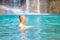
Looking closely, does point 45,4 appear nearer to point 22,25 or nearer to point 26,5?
point 26,5

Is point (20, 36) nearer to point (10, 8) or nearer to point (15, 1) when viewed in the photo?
point (10, 8)

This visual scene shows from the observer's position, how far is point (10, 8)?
33.6ft

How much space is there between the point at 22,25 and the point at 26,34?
409 mm

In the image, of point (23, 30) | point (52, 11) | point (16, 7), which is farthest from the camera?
point (16, 7)

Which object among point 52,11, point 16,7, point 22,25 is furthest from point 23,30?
point 16,7

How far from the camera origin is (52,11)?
384 inches

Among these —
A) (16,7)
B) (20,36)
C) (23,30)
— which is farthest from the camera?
(16,7)

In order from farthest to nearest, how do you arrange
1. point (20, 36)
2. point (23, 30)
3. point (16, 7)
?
point (16, 7), point (23, 30), point (20, 36)

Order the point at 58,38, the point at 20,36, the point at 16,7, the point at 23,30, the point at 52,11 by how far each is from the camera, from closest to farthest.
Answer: the point at 58,38, the point at 20,36, the point at 23,30, the point at 52,11, the point at 16,7

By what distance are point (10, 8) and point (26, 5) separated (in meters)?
0.84

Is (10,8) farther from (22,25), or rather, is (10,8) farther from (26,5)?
(22,25)

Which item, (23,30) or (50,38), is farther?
(23,30)

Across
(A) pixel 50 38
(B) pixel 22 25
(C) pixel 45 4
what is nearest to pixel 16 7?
(C) pixel 45 4

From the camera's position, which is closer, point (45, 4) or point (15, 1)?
point (45, 4)
